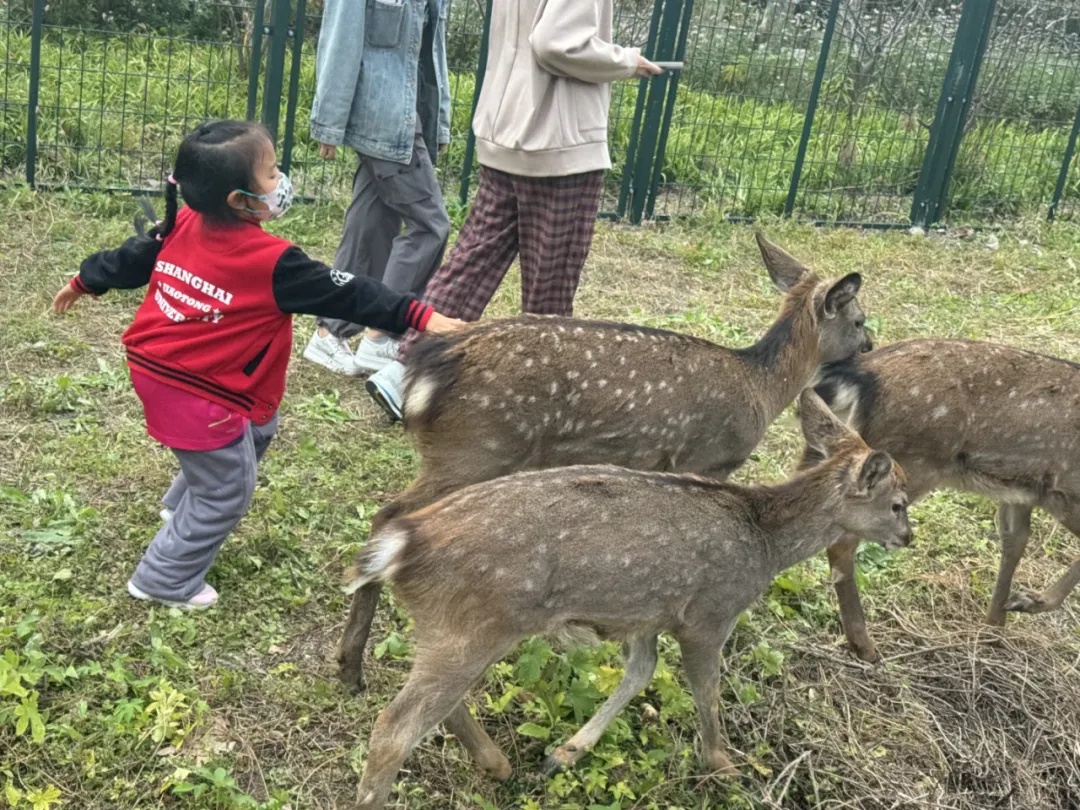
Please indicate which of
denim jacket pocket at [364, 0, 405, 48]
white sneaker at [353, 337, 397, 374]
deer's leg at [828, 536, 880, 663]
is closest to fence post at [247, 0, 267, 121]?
denim jacket pocket at [364, 0, 405, 48]

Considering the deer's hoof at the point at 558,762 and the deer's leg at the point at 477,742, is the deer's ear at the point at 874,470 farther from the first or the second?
the deer's leg at the point at 477,742

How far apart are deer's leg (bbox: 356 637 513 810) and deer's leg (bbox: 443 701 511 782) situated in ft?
0.88

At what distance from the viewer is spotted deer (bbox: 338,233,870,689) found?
4.09 meters

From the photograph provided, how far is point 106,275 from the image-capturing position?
4.10 meters

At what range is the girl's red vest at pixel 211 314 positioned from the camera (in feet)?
12.5

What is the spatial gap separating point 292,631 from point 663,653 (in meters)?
1.31

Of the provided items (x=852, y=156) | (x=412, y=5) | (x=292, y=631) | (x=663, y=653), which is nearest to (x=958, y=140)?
(x=852, y=156)

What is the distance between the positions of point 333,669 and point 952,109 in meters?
8.90

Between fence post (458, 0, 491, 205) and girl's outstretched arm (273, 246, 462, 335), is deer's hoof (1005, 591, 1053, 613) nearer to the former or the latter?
girl's outstretched arm (273, 246, 462, 335)

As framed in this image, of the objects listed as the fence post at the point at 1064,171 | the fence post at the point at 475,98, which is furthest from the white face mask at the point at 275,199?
the fence post at the point at 1064,171

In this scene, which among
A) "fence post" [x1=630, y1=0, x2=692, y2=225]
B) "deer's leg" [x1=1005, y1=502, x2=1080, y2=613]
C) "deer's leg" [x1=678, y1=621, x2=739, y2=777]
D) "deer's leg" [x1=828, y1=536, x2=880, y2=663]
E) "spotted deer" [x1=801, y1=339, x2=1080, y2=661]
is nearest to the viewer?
"deer's leg" [x1=678, y1=621, x2=739, y2=777]

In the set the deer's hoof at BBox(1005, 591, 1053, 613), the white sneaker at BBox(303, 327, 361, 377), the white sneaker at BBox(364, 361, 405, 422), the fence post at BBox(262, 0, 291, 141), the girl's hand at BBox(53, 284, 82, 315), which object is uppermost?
the fence post at BBox(262, 0, 291, 141)

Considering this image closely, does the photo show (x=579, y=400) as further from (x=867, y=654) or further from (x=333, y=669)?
(x=867, y=654)

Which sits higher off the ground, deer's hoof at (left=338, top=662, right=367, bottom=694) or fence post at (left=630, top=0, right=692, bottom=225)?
fence post at (left=630, top=0, right=692, bottom=225)
